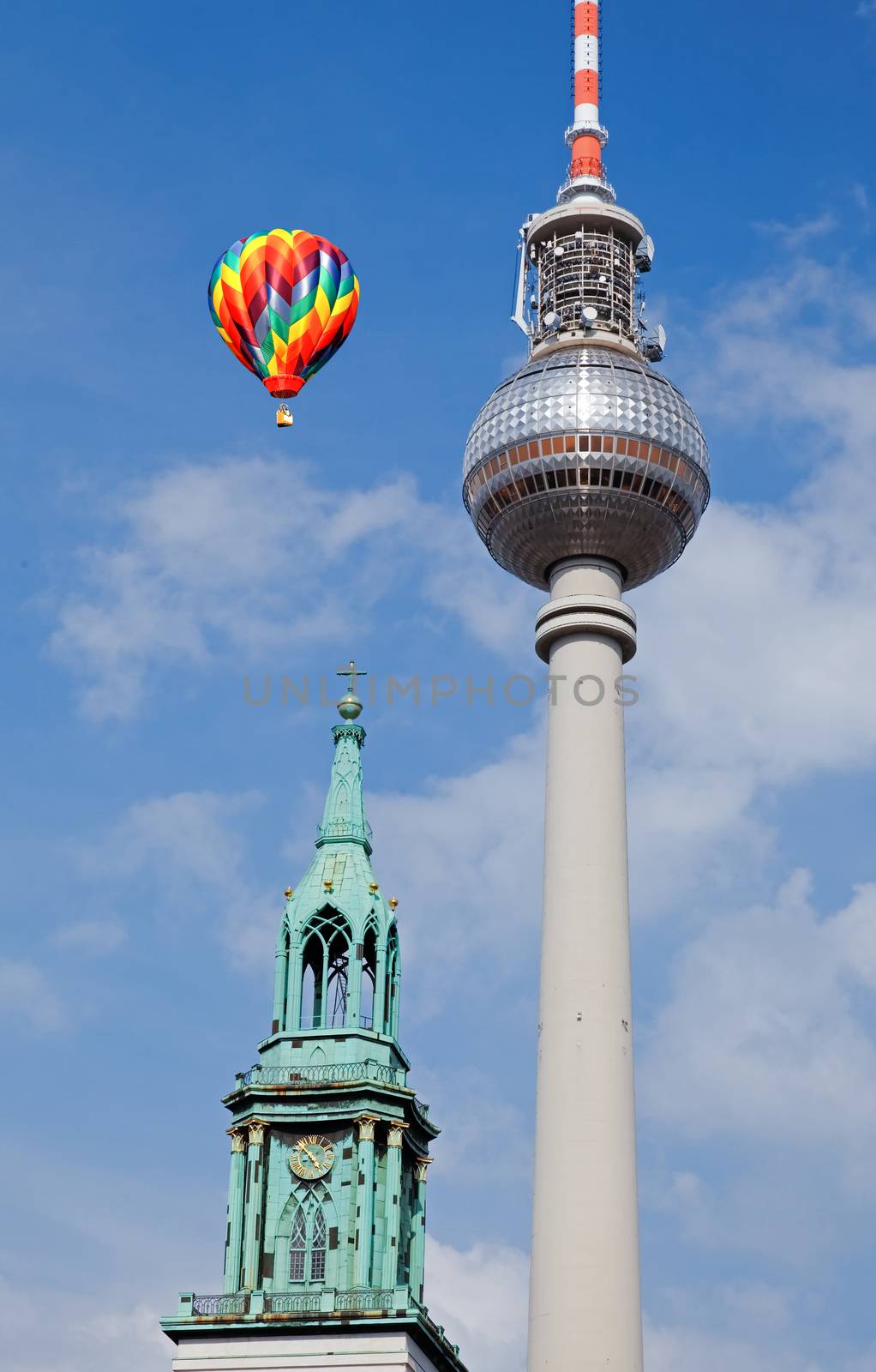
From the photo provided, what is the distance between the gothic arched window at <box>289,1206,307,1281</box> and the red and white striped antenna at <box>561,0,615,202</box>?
53499mm

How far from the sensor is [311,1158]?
415ft

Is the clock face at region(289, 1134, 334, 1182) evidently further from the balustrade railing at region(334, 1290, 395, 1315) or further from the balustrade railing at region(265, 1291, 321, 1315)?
the balustrade railing at region(334, 1290, 395, 1315)

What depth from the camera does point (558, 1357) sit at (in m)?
100

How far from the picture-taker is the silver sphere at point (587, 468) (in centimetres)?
11706

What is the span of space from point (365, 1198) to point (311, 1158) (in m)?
3.84

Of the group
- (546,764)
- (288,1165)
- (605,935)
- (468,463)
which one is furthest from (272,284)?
(288,1165)

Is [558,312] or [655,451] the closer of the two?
[655,451]

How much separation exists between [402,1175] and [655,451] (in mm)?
39390

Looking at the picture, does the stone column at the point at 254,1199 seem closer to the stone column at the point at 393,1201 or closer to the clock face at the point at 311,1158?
the clock face at the point at 311,1158

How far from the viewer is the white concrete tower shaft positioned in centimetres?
10112

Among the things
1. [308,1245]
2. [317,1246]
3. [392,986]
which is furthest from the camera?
[392,986]

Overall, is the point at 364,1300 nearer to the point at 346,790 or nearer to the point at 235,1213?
the point at 235,1213

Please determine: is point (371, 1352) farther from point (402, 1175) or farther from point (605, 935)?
point (605, 935)

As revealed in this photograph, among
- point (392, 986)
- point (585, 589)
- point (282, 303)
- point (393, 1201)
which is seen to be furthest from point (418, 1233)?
point (282, 303)
